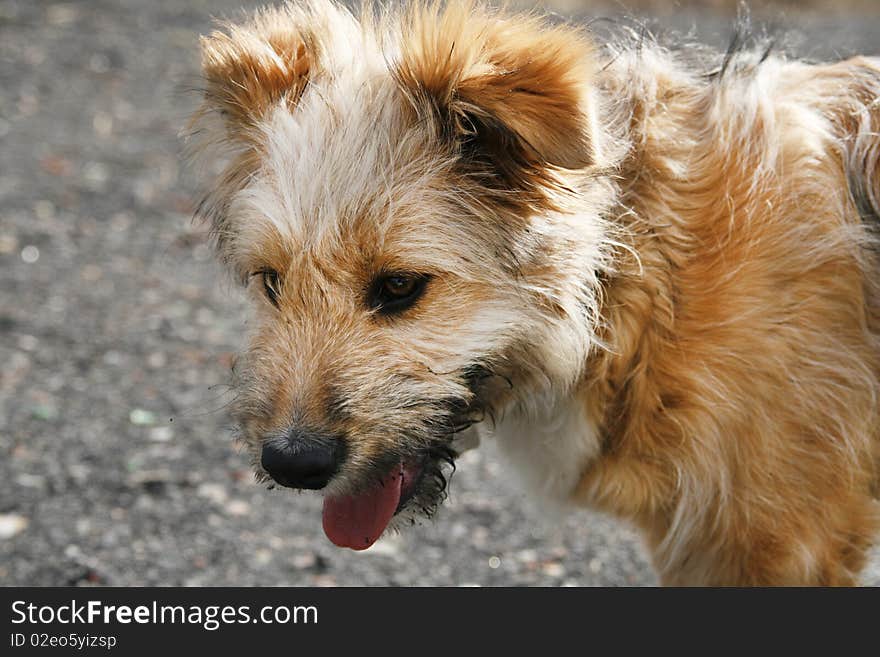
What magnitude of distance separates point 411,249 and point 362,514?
85cm

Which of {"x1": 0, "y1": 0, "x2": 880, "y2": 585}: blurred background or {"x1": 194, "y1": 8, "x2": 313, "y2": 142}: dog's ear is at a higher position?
{"x1": 194, "y1": 8, "x2": 313, "y2": 142}: dog's ear

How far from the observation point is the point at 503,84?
267 cm

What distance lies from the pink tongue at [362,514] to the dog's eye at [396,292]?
1.65 ft

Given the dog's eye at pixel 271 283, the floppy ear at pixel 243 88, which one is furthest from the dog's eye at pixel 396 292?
the floppy ear at pixel 243 88

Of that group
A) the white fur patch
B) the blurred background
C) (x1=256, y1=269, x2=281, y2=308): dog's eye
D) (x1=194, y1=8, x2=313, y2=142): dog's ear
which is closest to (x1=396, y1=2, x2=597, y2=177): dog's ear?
(x1=194, y1=8, x2=313, y2=142): dog's ear

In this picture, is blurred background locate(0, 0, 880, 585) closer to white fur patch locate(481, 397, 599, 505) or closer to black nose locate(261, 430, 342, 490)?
white fur patch locate(481, 397, 599, 505)

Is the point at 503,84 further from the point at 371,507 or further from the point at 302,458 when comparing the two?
the point at 371,507

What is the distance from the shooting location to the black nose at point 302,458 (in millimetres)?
2617

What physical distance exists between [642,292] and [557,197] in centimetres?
40

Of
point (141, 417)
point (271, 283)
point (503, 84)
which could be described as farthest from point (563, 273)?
point (141, 417)

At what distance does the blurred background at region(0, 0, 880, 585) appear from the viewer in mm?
4336

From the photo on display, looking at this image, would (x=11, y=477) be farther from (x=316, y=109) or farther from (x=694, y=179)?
(x=694, y=179)

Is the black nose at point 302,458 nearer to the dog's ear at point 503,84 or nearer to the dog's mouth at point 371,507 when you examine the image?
the dog's mouth at point 371,507

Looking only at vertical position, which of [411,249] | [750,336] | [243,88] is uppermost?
[243,88]
